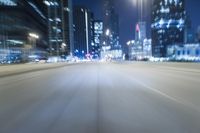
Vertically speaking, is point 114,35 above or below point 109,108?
above

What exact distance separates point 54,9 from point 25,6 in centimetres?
6674

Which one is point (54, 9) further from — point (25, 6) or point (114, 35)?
point (25, 6)

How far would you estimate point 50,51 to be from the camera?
6688 inches

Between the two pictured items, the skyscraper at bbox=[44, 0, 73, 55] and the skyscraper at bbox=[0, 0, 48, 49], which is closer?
the skyscraper at bbox=[0, 0, 48, 49]

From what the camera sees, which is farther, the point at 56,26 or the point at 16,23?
the point at 56,26

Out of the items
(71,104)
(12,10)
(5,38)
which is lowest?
(71,104)

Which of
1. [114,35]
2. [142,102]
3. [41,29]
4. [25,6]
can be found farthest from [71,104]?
[114,35]

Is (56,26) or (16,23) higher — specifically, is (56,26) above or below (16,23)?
above

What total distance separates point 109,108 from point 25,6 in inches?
4346

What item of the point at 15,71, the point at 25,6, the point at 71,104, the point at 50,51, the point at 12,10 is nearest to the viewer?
the point at 71,104

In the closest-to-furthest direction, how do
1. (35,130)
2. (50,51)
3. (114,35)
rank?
(35,130), (50,51), (114,35)

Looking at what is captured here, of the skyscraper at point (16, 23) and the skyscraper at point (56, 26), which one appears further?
the skyscraper at point (56, 26)

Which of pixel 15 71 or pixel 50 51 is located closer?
pixel 15 71

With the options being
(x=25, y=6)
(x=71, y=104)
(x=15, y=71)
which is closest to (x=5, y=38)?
(x=25, y=6)
